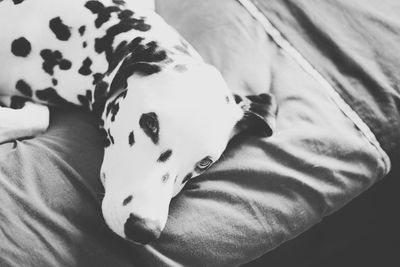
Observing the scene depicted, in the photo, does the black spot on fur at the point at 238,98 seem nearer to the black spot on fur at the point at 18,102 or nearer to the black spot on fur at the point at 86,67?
→ the black spot on fur at the point at 86,67

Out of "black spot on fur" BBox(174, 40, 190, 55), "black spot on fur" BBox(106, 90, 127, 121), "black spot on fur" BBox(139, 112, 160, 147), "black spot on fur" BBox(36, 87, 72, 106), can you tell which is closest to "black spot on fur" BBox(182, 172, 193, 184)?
"black spot on fur" BBox(139, 112, 160, 147)

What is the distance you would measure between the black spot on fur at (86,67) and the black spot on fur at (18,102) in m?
0.19

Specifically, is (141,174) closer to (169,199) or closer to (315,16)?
(169,199)

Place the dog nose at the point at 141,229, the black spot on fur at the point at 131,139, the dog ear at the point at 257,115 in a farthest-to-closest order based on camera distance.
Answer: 1. the dog ear at the point at 257,115
2. the black spot on fur at the point at 131,139
3. the dog nose at the point at 141,229

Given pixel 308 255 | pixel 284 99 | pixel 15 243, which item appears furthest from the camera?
pixel 308 255

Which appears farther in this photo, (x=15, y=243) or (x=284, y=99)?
(x=284, y=99)

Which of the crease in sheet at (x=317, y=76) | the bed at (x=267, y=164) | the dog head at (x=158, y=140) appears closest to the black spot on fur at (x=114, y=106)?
the dog head at (x=158, y=140)

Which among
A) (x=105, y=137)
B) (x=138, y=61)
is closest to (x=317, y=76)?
(x=138, y=61)

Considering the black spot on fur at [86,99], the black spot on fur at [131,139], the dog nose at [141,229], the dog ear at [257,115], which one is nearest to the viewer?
the dog nose at [141,229]

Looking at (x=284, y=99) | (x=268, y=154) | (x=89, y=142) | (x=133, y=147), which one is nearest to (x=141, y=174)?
(x=133, y=147)

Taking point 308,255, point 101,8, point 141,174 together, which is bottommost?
point 308,255

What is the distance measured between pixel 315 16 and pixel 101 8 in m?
0.72

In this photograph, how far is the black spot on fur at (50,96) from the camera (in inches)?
62.4

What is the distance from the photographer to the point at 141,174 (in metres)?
1.25
